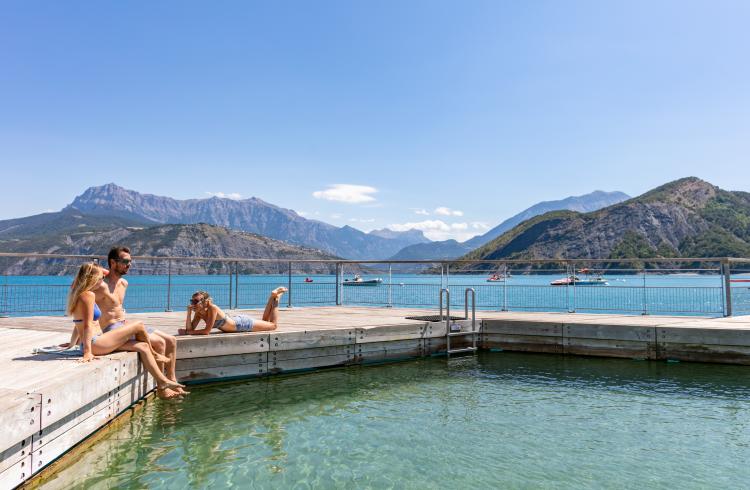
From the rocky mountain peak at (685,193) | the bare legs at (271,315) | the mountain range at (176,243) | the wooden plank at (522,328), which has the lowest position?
the wooden plank at (522,328)

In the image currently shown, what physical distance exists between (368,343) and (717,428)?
18.7ft

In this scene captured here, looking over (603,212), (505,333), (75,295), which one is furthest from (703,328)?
(603,212)

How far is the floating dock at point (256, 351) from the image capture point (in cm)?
417

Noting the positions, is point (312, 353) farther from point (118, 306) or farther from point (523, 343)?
point (523, 343)

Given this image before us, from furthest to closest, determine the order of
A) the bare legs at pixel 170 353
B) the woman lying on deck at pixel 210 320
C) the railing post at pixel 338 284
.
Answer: the railing post at pixel 338 284 → the woman lying on deck at pixel 210 320 → the bare legs at pixel 170 353

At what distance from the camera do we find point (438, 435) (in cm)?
557

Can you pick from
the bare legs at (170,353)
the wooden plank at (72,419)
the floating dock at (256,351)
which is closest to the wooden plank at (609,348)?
the floating dock at (256,351)

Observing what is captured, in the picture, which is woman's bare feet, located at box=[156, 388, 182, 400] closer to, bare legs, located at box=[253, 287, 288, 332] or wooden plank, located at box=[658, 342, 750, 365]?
bare legs, located at box=[253, 287, 288, 332]

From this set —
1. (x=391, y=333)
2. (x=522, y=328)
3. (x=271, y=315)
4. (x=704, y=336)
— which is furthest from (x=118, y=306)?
(x=704, y=336)

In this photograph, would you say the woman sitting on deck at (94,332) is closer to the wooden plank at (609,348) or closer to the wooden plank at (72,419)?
the wooden plank at (72,419)

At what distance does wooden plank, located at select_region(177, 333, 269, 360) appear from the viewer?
7.68 meters

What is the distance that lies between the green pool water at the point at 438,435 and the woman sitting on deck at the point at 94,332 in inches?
26.8

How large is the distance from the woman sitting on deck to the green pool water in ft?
2.24

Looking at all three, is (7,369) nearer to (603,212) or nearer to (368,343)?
(368,343)
